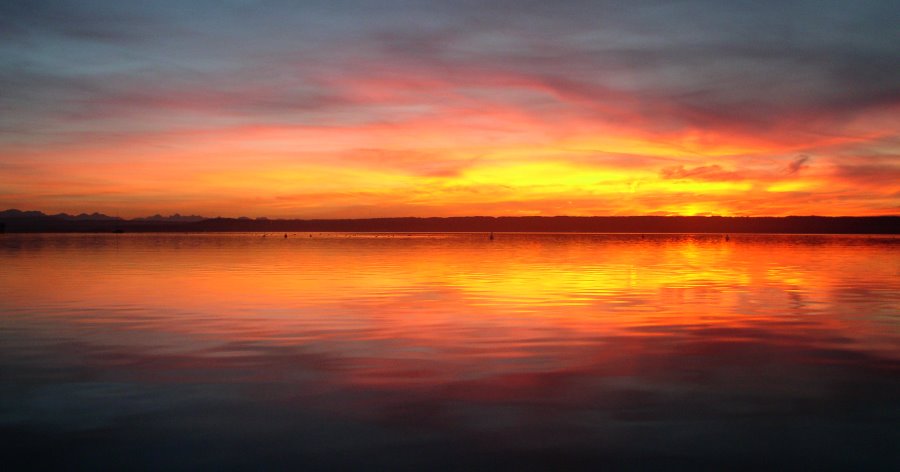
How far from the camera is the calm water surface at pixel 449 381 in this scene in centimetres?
954

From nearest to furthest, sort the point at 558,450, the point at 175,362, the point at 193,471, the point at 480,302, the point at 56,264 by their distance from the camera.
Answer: the point at 193,471
the point at 558,450
the point at 175,362
the point at 480,302
the point at 56,264

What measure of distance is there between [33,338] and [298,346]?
6964 millimetres

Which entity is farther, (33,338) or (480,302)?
(480,302)

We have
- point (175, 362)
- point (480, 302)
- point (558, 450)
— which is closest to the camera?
point (558, 450)

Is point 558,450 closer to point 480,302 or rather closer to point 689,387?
point 689,387

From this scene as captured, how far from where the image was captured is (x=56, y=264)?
156 feet

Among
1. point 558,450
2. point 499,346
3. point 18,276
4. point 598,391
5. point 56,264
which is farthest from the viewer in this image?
point 56,264

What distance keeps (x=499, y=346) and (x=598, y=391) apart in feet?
15.3

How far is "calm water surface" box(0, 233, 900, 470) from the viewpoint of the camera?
954cm

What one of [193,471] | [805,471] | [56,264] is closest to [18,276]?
[56,264]

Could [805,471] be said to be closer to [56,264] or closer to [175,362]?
[175,362]

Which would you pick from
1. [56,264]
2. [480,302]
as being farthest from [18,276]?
[480,302]

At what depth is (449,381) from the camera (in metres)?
13.4

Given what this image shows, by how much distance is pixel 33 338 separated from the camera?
18.3 metres
